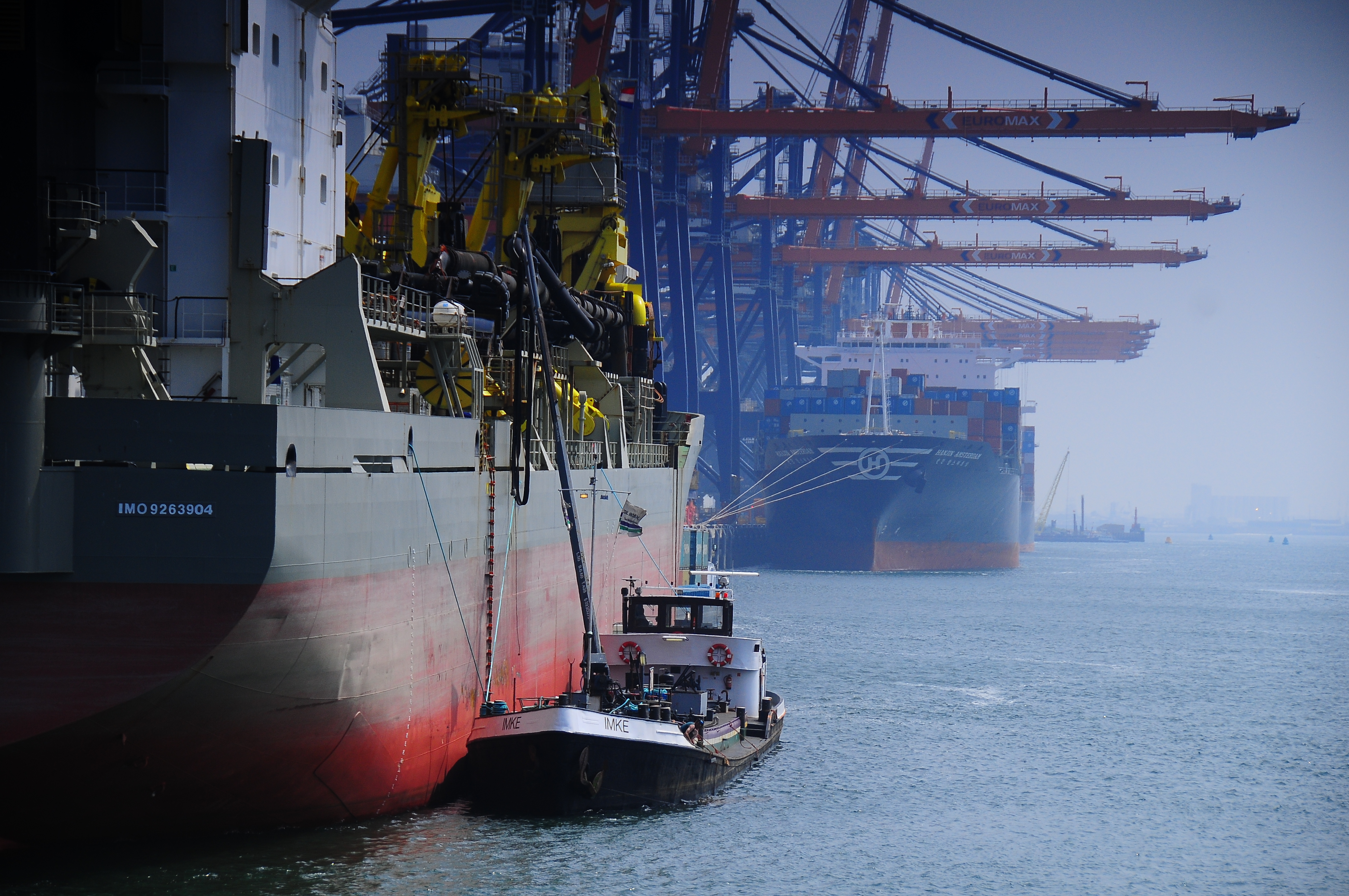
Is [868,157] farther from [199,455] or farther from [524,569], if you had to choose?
[199,455]

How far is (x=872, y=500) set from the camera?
72.8m

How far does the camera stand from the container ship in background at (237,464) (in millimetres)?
13391

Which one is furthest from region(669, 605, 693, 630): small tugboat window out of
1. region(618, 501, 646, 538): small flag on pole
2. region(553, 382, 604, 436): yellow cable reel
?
region(553, 382, 604, 436): yellow cable reel

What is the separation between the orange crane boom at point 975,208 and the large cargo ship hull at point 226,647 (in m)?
53.9

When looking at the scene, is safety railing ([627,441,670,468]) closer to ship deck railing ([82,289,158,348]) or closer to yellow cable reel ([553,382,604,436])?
yellow cable reel ([553,382,604,436])

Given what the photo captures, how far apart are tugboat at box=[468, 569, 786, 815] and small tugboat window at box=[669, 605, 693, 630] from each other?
0.06 ft

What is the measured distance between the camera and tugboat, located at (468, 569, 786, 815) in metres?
17.2

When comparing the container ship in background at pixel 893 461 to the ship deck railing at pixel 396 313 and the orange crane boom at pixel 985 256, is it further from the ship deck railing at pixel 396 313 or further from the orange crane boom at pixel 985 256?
the ship deck railing at pixel 396 313

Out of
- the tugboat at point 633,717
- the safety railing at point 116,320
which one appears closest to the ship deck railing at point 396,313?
the tugboat at point 633,717

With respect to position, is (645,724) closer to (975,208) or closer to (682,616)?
(682,616)

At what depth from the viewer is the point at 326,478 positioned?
47.9 feet

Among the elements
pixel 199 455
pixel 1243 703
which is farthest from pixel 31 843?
pixel 1243 703

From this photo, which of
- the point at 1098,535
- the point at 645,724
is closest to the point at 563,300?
the point at 645,724

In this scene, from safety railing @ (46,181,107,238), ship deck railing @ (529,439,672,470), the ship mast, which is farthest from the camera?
ship deck railing @ (529,439,672,470)
